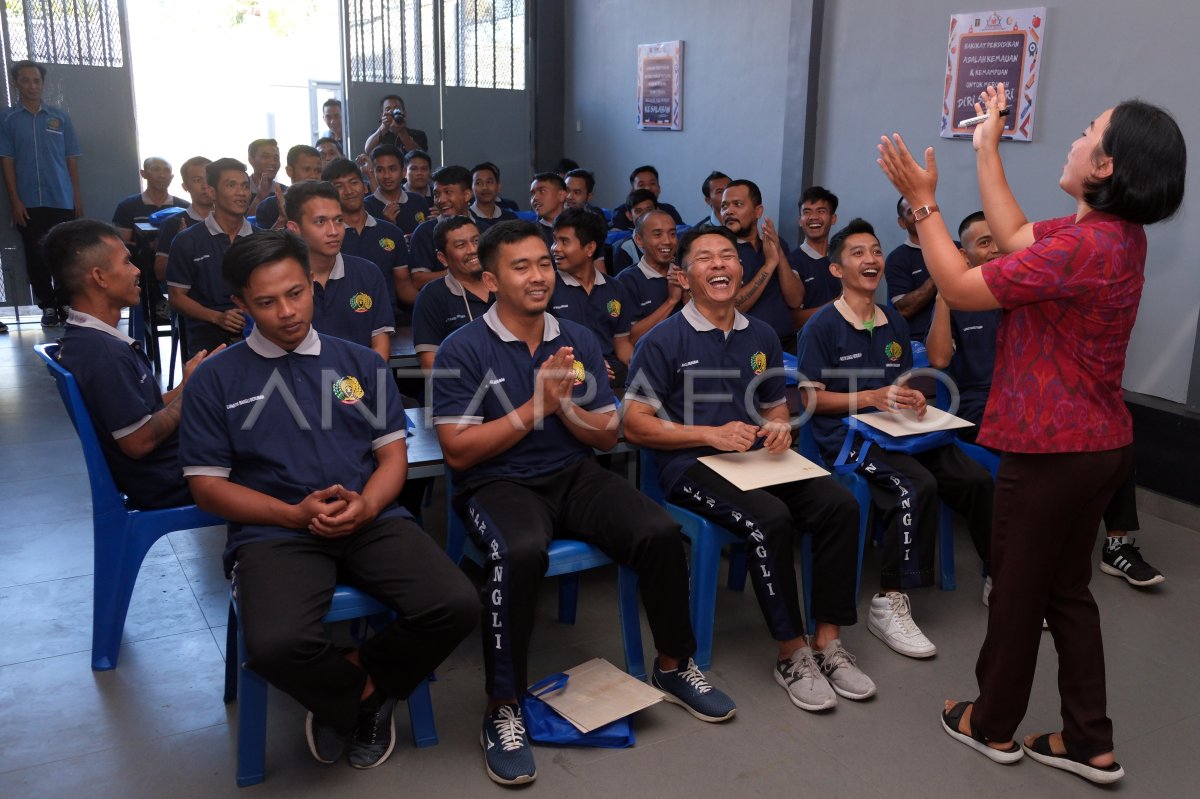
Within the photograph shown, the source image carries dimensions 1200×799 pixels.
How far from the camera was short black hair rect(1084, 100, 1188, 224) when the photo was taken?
1881 millimetres

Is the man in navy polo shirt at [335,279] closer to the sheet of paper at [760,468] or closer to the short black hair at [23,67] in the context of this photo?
the sheet of paper at [760,468]

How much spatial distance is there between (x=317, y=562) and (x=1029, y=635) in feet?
5.47

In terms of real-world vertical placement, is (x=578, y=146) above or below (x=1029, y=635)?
above

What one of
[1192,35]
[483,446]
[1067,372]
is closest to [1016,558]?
[1067,372]

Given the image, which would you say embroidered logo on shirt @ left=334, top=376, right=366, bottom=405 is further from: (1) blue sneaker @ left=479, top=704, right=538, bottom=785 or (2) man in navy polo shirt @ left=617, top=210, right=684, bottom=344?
(2) man in navy polo shirt @ left=617, top=210, right=684, bottom=344

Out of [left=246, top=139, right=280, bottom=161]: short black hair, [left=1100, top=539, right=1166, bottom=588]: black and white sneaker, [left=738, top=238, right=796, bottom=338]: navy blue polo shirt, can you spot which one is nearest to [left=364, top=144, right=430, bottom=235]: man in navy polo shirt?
[left=246, top=139, right=280, bottom=161]: short black hair

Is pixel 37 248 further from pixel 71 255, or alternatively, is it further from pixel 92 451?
pixel 92 451

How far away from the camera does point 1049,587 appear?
2.17 meters

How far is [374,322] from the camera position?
3.69 metres

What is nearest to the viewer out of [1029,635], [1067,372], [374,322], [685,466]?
[1067,372]

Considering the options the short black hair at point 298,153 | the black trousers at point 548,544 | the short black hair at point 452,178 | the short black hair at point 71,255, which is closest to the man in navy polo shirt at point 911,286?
the black trousers at point 548,544

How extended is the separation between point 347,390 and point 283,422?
0.18 metres

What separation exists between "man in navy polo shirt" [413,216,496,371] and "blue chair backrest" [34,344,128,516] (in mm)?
1319

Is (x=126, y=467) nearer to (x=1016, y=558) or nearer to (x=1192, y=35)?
(x=1016, y=558)
